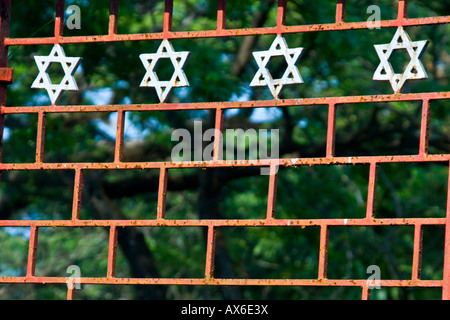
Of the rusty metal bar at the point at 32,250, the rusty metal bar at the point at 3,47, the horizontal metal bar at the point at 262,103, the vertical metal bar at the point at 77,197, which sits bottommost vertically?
the rusty metal bar at the point at 32,250

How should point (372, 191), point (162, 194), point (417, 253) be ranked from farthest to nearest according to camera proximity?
point (162, 194)
point (372, 191)
point (417, 253)

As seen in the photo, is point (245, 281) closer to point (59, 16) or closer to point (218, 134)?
point (218, 134)

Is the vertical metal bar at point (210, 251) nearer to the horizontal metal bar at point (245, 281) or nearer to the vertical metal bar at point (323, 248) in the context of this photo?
the horizontal metal bar at point (245, 281)

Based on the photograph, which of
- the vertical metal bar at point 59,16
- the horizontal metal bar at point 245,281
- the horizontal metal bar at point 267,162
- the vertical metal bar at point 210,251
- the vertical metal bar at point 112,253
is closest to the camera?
the horizontal metal bar at point 245,281

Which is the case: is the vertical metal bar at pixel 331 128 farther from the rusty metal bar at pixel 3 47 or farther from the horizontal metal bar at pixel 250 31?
the rusty metal bar at pixel 3 47

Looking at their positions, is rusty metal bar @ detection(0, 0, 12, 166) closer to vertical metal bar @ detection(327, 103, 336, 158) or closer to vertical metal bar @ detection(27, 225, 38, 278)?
vertical metal bar @ detection(27, 225, 38, 278)

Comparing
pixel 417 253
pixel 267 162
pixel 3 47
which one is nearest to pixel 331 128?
pixel 267 162

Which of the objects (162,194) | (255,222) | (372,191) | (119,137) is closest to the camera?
(372,191)

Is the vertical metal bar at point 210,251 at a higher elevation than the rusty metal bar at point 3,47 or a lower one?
lower

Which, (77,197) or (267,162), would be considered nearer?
(267,162)

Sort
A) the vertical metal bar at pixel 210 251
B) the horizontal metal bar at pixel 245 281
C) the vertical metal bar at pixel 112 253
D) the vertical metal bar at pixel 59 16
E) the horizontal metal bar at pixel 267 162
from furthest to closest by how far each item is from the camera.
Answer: the vertical metal bar at pixel 59 16
the vertical metal bar at pixel 112 253
the vertical metal bar at pixel 210 251
the horizontal metal bar at pixel 267 162
the horizontal metal bar at pixel 245 281

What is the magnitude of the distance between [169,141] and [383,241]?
265cm

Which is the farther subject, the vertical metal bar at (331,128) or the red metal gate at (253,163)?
the vertical metal bar at (331,128)

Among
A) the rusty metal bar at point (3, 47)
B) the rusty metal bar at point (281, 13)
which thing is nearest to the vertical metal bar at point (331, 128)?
the rusty metal bar at point (281, 13)
